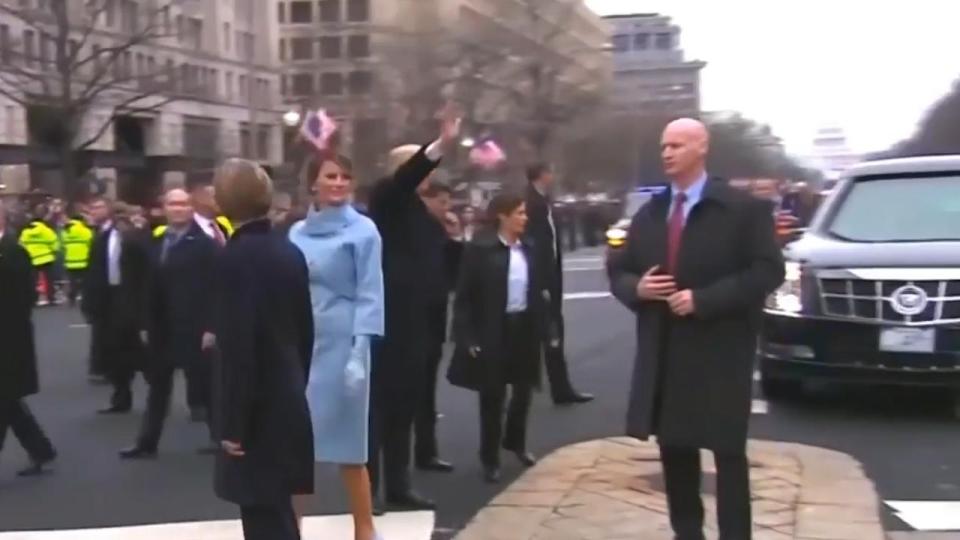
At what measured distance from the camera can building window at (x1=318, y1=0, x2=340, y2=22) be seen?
103m

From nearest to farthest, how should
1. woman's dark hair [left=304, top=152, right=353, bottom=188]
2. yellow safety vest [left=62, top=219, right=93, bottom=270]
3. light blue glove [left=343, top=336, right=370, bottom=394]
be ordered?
light blue glove [left=343, top=336, right=370, bottom=394], woman's dark hair [left=304, top=152, right=353, bottom=188], yellow safety vest [left=62, top=219, right=93, bottom=270]

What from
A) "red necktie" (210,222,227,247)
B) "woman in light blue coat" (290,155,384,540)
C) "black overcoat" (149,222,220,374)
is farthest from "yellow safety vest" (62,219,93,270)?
"woman in light blue coat" (290,155,384,540)

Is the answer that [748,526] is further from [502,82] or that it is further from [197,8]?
[197,8]

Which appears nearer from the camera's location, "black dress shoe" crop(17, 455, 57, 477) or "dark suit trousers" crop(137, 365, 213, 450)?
"black dress shoe" crop(17, 455, 57, 477)

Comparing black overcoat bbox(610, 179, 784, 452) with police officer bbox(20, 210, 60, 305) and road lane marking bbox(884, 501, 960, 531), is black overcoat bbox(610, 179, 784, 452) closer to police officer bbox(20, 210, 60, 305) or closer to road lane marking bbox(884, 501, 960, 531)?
road lane marking bbox(884, 501, 960, 531)

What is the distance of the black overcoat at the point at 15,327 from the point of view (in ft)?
28.2

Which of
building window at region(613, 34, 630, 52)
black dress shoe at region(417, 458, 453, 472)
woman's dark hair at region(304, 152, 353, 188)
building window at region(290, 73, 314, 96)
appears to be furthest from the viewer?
building window at region(613, 34, 630, 52)

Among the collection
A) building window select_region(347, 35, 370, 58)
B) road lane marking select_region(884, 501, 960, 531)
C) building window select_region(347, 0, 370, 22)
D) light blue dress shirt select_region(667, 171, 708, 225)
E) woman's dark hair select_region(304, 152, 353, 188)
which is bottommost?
road lane marking select_region(884, 501, 960, 531)

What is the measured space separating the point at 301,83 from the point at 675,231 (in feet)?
301

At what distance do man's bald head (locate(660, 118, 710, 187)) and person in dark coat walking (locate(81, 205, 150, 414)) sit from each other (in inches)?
232

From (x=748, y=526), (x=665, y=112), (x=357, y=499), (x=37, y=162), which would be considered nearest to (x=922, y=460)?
(x=748, y=526)

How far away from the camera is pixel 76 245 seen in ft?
77.7

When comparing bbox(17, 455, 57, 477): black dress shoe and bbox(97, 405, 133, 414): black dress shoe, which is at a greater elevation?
bbox(17, 455, 57, 477): black dress shoe

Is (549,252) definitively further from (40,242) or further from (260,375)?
(40,242)
